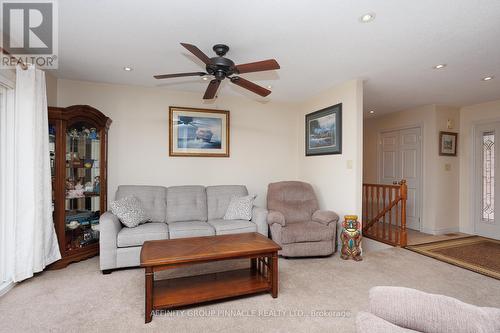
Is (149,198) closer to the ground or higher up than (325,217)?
higher up

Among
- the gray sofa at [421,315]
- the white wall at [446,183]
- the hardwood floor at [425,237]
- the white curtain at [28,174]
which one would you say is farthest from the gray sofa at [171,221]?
the white wall at [446,183]

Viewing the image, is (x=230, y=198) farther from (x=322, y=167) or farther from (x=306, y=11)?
(x=306, y=11)

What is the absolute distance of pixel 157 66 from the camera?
3.09 m

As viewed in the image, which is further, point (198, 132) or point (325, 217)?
point (198, 132)

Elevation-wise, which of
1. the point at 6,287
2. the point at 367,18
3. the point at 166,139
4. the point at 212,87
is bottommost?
the point at 6,287

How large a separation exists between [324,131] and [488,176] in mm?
3299

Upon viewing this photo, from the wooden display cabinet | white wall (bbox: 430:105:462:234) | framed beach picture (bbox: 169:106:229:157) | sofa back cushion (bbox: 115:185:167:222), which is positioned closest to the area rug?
white wall (bbox: 430:105:462:234)

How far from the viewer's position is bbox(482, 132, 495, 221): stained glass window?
14.8 feet

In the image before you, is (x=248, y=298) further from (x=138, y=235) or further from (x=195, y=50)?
(x=195, y=50)

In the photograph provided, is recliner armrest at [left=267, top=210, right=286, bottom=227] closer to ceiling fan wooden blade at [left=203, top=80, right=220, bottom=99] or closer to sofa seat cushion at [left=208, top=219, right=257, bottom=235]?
sofa seat cushion at [left=208, top=219, right=257, bottom=235]

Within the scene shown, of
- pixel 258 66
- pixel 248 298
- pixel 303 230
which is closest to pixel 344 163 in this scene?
pixel 303 230

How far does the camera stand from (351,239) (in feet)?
10.7

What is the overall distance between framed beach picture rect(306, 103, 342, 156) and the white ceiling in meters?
0.50

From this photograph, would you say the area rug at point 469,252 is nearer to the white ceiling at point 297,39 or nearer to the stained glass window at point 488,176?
the stained glass window at point 488,176
